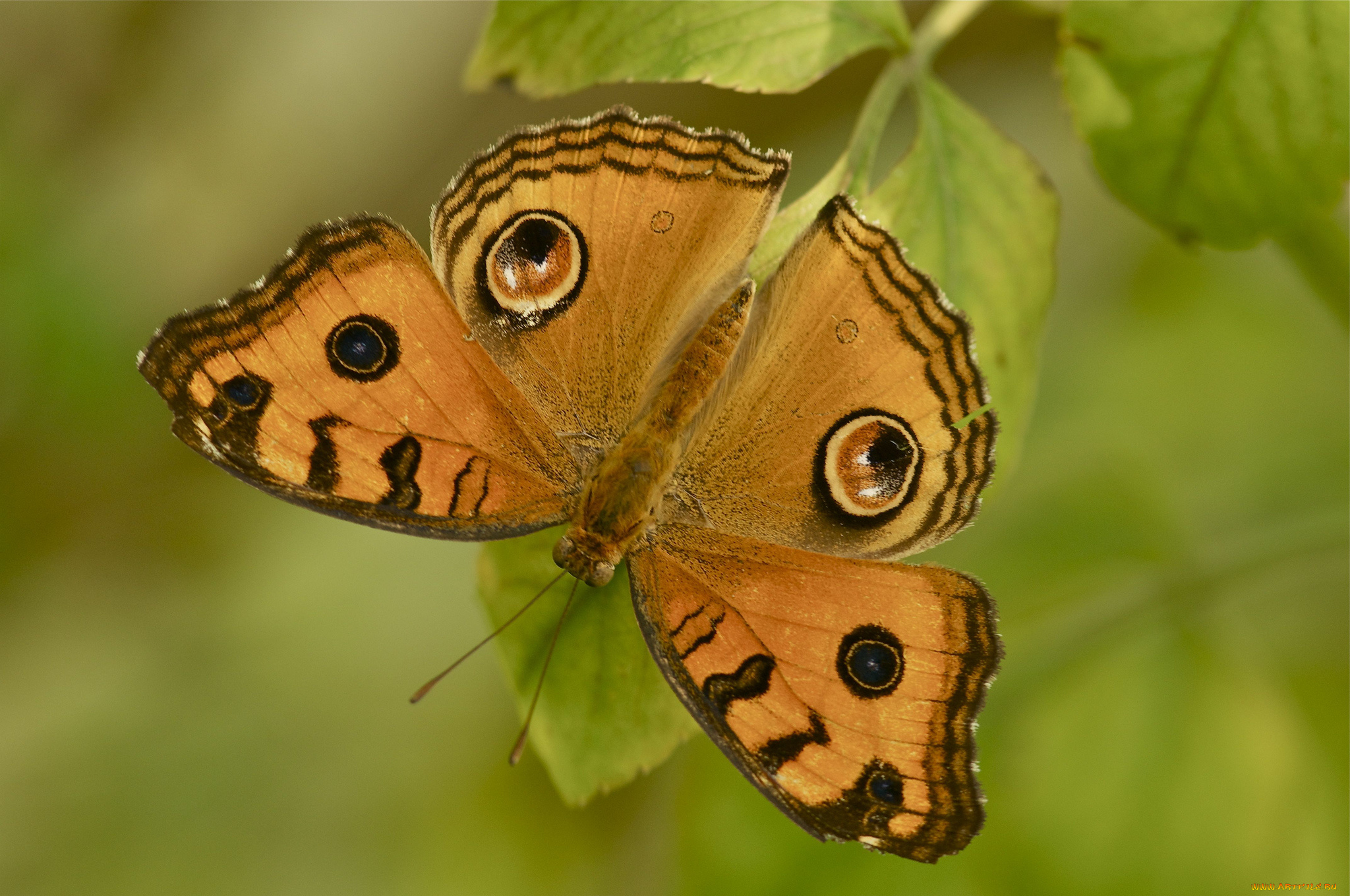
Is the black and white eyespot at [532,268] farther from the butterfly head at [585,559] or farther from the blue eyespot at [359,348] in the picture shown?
the butterfly head at [585,559]

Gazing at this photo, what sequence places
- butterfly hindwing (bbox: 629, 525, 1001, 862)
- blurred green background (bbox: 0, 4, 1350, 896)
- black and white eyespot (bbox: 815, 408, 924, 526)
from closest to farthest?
butterfly hindwing (bbox: 629, 525, 1001, 862), black and white eyespot (bbox: 815, 408, 924, 526), blurred green background (bbox: 0, 4, 1350, 896)

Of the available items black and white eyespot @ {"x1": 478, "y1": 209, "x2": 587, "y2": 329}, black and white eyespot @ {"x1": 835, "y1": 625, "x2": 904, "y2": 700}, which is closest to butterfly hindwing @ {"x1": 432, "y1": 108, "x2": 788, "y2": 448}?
black and white eyespot @ {"x1": 478, "y1": 209, "x2": 587, "y2": 329}

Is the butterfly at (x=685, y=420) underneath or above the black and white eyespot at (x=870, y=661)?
above

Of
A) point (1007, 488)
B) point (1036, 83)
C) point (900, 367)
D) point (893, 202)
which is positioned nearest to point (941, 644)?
point (900, 367)

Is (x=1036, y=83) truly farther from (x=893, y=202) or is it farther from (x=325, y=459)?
(x=325, y=459)

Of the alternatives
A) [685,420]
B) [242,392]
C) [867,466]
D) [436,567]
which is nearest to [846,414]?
[867,466]

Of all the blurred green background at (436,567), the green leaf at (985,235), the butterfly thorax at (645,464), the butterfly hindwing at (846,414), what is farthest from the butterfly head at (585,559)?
the blurred green background at (436,567)

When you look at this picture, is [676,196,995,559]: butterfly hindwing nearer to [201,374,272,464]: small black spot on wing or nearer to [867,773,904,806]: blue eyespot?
[867,773,904,806]: blue eyespot
